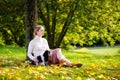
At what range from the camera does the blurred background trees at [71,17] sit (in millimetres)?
24792

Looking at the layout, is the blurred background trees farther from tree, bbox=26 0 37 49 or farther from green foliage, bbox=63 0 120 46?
tree, bbox=26 0 37 49

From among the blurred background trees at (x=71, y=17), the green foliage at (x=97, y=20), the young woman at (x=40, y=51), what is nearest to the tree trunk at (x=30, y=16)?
the young woman at (x=40, y=51)

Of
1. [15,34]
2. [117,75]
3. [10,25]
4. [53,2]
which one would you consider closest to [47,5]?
[53,2]

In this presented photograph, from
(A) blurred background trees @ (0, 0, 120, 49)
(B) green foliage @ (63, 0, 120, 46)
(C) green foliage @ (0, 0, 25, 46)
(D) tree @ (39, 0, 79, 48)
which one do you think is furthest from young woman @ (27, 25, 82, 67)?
(D) tree @ (39, 0, 79, 48)

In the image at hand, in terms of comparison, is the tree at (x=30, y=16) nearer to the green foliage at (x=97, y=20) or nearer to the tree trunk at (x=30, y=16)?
the tree trunk at (x=30, y=16)

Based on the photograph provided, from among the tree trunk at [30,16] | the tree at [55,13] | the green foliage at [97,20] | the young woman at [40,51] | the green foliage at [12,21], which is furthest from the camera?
the tree at [55,13]

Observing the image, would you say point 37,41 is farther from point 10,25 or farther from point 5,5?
point 10,25

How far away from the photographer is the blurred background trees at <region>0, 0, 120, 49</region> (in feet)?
81.3

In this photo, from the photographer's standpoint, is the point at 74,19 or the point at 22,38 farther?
the point at 22,38

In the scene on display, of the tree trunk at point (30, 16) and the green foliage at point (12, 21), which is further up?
the tree trunk at point (30, 16)

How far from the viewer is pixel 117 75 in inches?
406

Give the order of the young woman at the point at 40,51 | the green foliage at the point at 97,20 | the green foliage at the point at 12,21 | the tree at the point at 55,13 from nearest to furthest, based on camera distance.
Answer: the young woman at the point at 40,51
the green foliage at the point at 97,20
the green foliage at the point at 12,21
the tree at the point at 55,13

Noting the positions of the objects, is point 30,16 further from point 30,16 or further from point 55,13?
point 55,13

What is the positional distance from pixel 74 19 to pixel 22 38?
24.1 ft
